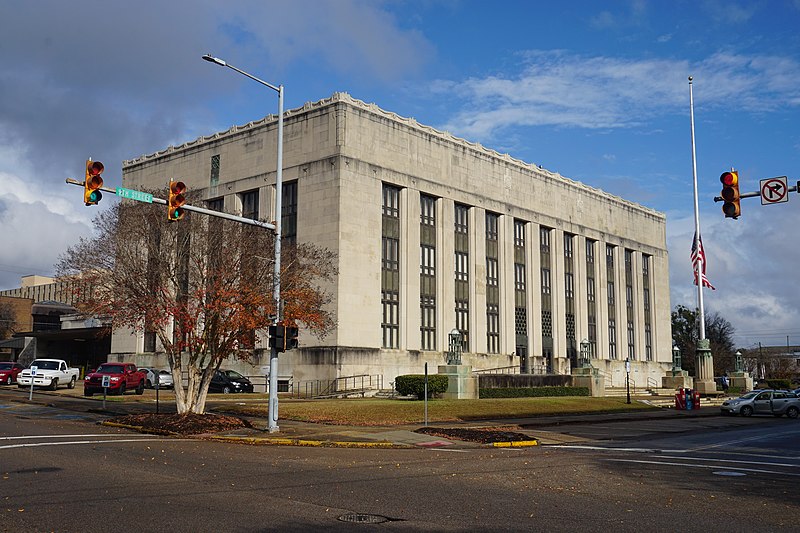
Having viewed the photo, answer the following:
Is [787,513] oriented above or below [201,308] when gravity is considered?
below

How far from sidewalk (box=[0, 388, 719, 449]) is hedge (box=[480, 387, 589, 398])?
789 cm

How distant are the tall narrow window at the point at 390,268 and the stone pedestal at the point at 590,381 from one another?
1267 centimetres

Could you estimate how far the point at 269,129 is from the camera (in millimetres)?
56375

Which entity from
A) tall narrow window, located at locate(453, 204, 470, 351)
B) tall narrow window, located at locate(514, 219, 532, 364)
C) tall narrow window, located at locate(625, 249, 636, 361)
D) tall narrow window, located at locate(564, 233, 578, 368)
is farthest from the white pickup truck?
tall narrow window, located at locate(625, 249, 636, 361)

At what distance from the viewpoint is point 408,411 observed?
107ft

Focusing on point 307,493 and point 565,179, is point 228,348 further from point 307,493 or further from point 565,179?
point 565,179

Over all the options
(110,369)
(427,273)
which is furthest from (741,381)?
(110,369)

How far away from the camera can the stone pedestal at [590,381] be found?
53.8 m

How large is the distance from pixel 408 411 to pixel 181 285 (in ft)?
35.0

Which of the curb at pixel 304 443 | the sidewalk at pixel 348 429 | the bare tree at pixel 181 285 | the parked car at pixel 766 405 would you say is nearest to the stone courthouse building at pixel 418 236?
the sidewalk at pixel 348 429

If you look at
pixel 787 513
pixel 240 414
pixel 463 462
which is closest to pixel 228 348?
pixel 240 414

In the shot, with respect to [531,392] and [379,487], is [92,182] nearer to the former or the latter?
[379,487]

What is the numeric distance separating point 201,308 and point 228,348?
1786 millimetres

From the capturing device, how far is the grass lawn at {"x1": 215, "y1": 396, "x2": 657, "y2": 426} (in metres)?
29.7
